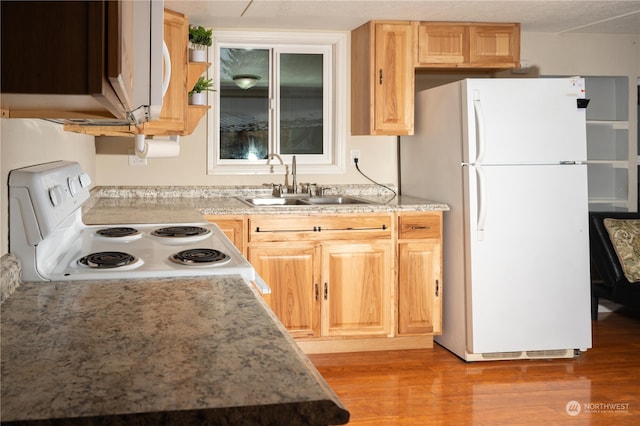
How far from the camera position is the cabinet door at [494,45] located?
4.51 meters

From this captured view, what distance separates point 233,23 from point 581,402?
9.97ft

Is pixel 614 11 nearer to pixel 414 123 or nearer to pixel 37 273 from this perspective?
pixel 414 123

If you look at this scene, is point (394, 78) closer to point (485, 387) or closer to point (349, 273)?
point (349, 273)

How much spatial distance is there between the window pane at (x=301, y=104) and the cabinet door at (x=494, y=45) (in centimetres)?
107

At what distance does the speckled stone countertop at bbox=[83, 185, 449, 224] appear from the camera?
3.45 m

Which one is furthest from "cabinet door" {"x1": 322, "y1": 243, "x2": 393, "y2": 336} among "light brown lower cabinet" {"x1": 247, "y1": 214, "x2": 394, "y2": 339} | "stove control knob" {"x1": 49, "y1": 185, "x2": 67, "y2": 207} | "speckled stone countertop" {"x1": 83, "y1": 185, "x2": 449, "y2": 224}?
"stove control knob" {"x1": 49, "y1": 185, "x2": 67, "y2": 207}

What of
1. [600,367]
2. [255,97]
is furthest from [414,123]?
[600,367]

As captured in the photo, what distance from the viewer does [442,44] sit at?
14.7 ft

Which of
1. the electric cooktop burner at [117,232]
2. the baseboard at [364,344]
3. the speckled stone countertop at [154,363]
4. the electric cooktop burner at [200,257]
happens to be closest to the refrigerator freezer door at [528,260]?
the baseboard at [364,344]

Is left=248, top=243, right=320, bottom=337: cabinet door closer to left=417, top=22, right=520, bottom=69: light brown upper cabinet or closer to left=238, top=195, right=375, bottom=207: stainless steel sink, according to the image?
left=238, top=195, right=375, bottom=207: stainless steel sink

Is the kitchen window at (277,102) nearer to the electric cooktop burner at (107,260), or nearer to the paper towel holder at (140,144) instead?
the paper towel holder at (140,144)

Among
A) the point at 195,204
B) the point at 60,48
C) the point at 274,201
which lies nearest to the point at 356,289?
the point at 274,201

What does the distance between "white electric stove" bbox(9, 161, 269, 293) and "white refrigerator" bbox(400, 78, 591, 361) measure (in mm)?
1904

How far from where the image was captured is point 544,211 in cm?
402
